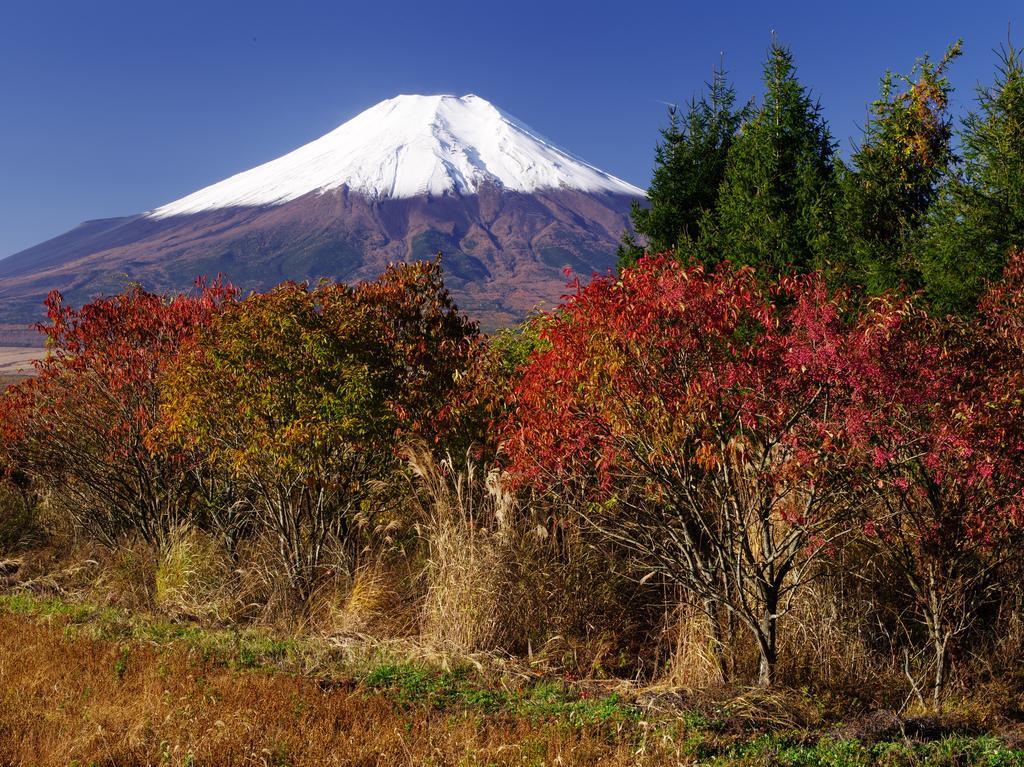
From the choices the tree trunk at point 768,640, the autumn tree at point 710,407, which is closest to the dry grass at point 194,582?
the autumn tree at point 710,407

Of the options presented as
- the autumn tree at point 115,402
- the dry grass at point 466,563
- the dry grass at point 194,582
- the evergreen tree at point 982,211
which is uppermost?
the evergreen tree at point 982,211

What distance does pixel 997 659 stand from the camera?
6.91 metres

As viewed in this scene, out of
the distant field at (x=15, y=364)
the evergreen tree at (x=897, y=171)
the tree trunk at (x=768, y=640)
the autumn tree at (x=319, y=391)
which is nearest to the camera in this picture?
the tree trunk at (x=768, y=640)

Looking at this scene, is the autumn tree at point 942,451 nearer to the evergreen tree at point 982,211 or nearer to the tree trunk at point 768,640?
the tree trunk at point 768,640

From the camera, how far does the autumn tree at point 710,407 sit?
5.57 m

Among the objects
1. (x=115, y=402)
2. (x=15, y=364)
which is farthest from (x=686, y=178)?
(x=15, y=364)

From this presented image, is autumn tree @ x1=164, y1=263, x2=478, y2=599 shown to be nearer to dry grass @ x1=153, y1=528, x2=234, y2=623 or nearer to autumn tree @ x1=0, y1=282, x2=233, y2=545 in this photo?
dry grass @ x1=153, y1=528, x2=234, y2=623

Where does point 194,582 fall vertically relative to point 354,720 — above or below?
below

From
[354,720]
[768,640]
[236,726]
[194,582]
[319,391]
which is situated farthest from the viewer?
[194,582]

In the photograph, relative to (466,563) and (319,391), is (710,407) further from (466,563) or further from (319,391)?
(319,391)

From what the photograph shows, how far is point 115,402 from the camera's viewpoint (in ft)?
33.7

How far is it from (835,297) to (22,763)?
19.0ft

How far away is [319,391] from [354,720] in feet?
12.5

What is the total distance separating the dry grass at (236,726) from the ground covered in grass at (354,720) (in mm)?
12
